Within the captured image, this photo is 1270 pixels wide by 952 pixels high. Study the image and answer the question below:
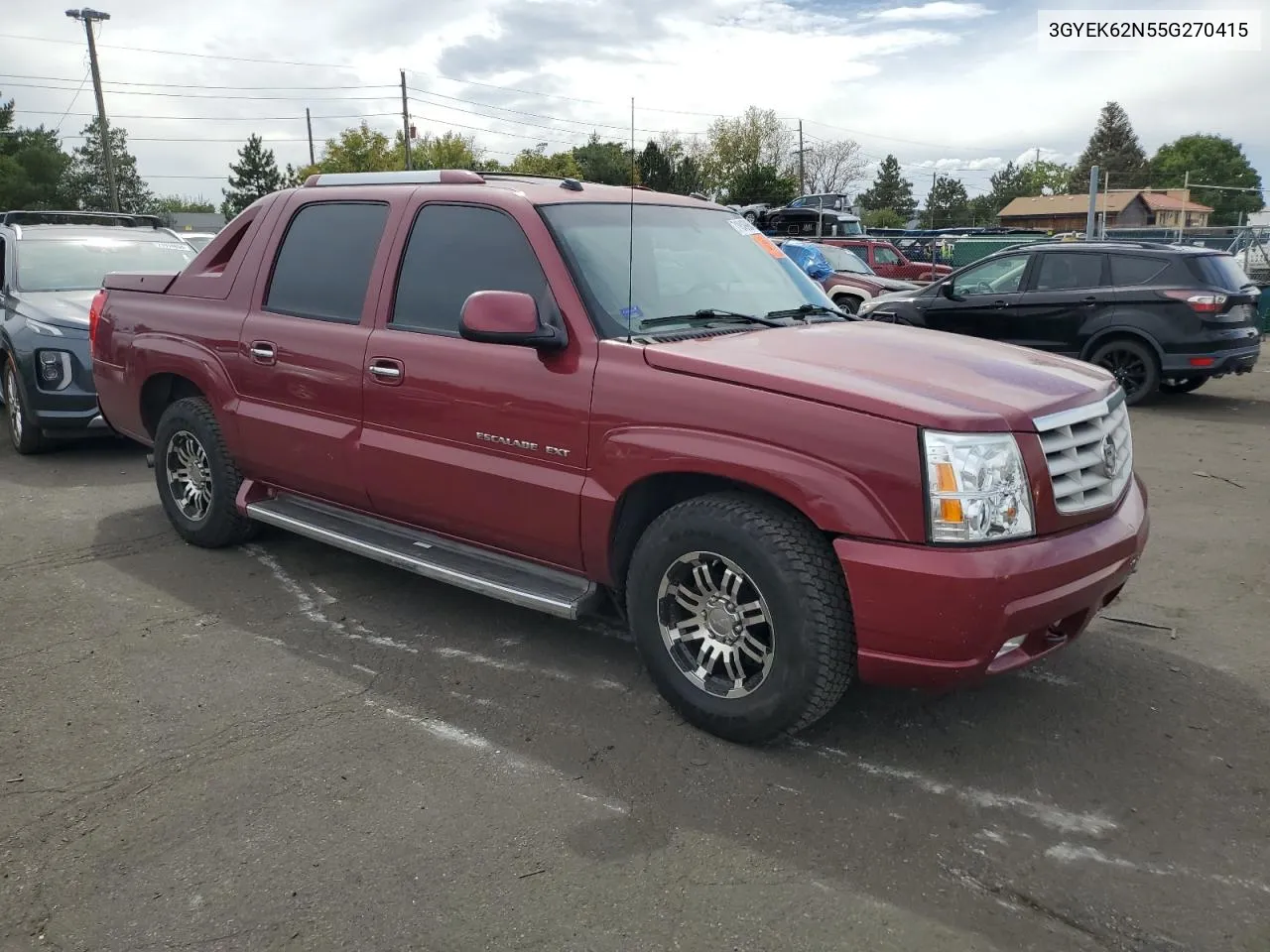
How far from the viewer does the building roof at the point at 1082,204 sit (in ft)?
275

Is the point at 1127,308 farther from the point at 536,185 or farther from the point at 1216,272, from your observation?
the point at 536,185

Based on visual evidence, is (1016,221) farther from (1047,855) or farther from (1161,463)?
(1047,855)

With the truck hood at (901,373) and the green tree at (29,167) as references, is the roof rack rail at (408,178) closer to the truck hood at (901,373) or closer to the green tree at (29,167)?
the truck hood at (901,373)

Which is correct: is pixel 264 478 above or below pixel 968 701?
above

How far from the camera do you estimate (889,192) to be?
116 m

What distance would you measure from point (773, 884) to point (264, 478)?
3.33m

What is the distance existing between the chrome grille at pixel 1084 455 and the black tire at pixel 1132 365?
7485 millimetres

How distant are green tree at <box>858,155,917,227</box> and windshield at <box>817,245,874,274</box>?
325ft

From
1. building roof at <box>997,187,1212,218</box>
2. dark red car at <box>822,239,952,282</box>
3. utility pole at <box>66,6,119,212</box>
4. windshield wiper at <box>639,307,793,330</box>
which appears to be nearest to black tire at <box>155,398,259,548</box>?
windshield wiper at <box>639,307,793,330</box>

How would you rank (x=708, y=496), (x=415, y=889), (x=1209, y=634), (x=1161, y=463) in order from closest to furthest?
(x=415, y=889) → (x=708, y=496) → (x=1209, y=634) → (x=1161, y=463)

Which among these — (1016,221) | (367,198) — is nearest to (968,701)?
(367,198)

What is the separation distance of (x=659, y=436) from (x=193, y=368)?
2.95 metres

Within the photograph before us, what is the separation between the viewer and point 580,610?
11.9 ft

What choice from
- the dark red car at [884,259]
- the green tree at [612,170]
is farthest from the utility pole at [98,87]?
the dark red car at [884,259]
